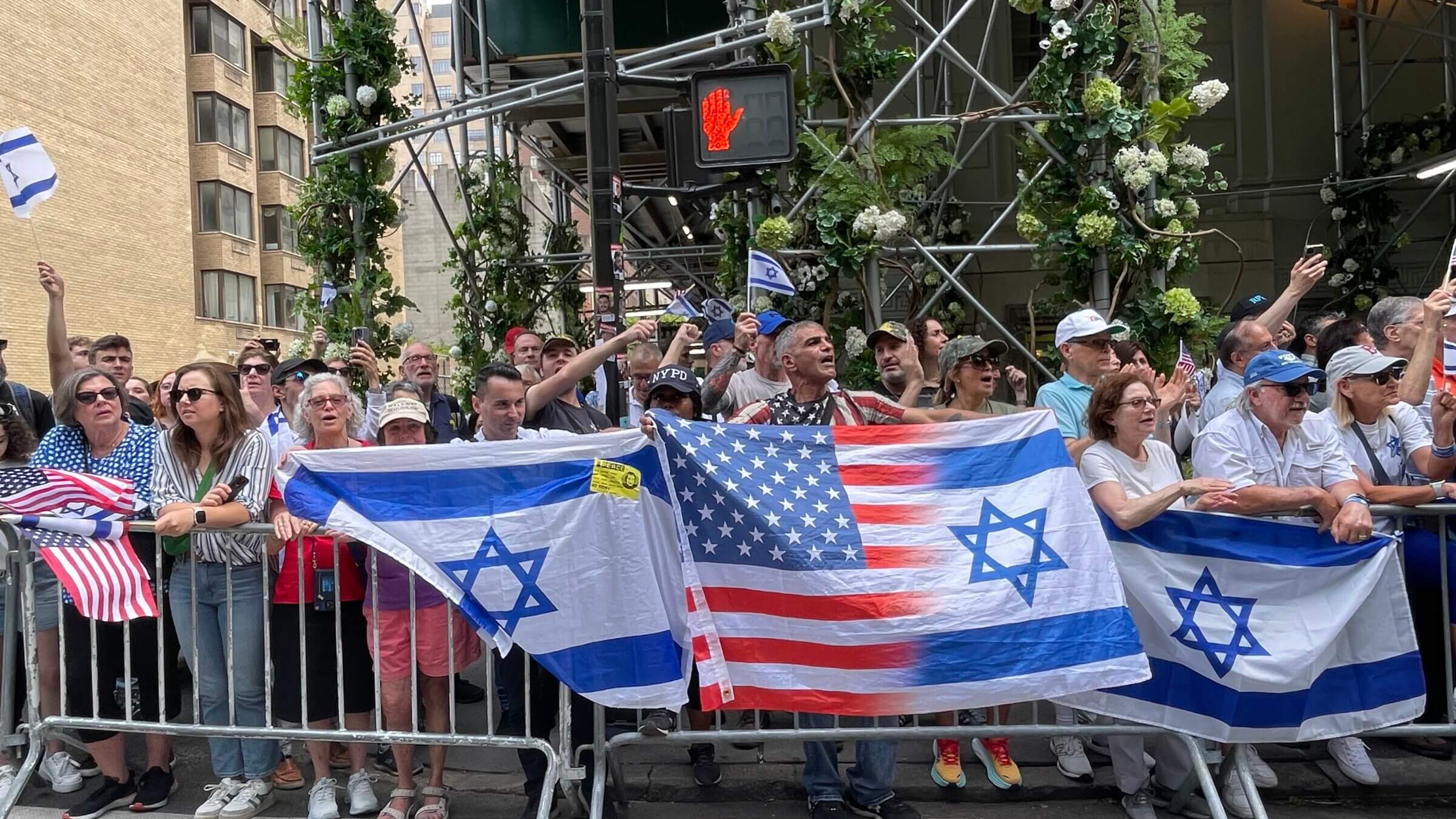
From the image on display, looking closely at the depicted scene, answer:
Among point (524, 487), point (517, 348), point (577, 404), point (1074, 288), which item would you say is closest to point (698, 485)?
point (524, 487)

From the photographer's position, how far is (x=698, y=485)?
456 centimetres

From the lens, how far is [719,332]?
7.65 m

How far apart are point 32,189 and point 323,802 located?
4.31 m

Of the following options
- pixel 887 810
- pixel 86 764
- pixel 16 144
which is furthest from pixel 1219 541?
pixel 16 144

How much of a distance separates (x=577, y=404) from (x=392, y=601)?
1855 millimetres

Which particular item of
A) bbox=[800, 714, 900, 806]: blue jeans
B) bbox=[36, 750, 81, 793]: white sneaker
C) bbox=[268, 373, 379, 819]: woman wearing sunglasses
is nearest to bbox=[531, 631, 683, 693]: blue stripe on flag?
bbox=[800, 714, 900, 806]: blue jeans

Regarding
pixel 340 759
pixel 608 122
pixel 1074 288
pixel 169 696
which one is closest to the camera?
pixel 169 696

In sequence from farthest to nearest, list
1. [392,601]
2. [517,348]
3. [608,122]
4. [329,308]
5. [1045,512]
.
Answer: [329,308]
[517,348]
[608,122]
[392,601]
[1045,512]

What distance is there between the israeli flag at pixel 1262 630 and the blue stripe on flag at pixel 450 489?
2.13 metres

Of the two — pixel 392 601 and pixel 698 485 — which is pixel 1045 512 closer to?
pixel 698 485

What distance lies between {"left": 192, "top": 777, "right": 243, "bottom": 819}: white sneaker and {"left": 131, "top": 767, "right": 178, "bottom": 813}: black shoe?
0.22 meters

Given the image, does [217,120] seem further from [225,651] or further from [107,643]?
[225,651]

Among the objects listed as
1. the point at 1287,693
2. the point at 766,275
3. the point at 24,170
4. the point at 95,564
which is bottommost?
the point at 1287,693

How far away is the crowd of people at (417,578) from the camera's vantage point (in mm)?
4887
